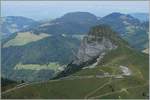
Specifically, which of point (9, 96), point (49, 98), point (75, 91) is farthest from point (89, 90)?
point (9, 96)

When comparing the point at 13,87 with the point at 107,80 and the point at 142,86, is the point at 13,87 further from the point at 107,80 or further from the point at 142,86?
the point at 142,86

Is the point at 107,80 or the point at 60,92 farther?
the point at 107,80

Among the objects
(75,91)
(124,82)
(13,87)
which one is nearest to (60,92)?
(75,91)

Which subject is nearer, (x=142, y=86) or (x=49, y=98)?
(x=49, y=98)

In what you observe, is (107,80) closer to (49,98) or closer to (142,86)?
(142,86)

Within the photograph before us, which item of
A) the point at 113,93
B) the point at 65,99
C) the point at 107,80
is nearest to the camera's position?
the point at 65,99

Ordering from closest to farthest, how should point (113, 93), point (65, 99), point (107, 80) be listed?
point (65, 99) → point (113, 93) → point (107, 80)

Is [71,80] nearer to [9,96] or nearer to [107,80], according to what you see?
[107,80]
